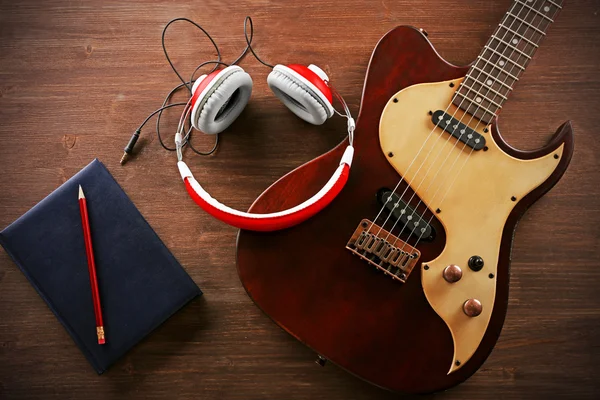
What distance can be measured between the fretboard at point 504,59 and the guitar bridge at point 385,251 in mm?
320

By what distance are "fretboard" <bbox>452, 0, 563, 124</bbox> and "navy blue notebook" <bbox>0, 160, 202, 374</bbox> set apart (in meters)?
0.74

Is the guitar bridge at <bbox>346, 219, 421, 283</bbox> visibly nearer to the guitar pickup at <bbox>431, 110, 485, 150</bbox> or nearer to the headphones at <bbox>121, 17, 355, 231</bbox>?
the headphones at <bbox>121, 17, 355, 231</bbox>

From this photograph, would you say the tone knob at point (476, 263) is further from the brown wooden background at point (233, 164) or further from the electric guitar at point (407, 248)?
the brown wooden background at point (233, 164)

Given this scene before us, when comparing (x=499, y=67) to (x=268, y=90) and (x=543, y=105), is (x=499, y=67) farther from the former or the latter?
(x=268, y=90)

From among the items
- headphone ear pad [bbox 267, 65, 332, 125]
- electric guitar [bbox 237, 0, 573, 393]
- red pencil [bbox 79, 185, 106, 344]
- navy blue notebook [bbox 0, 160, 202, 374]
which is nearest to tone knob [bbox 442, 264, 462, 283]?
electric guitar [bbox 237, 0, 573, 393]

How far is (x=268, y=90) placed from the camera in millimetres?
1120

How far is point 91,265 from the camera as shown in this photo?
102 cm

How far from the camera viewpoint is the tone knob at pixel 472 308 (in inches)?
35.9

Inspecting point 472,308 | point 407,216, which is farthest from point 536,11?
point 472,308

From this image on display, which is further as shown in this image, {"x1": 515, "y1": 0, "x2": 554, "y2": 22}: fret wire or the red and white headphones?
{"x1": 515, "y1": 0, "x2": 554, "y2": 22}: fret wire

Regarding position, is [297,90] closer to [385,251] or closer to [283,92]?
[283,92]

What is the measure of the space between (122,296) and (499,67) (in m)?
0.97

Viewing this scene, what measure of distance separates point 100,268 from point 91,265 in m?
0.02

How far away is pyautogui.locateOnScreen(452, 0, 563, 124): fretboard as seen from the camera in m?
0.99
